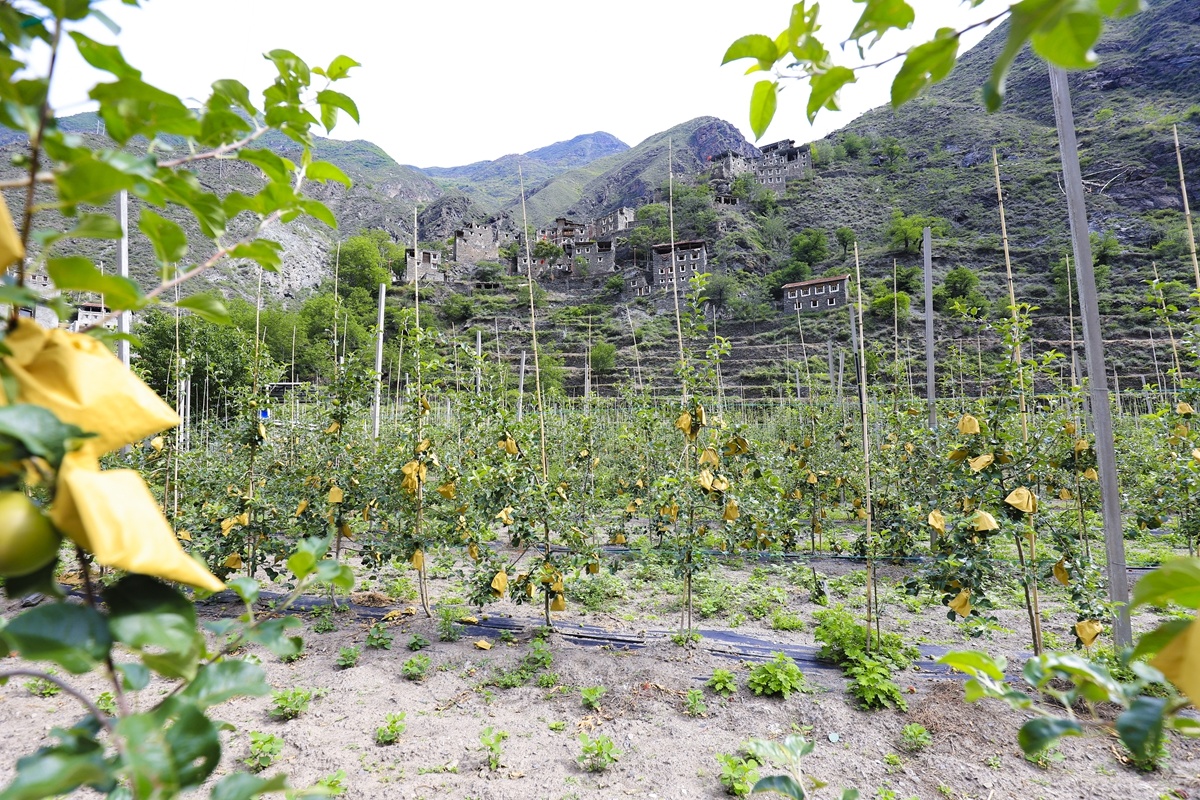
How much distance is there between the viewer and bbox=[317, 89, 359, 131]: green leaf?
81 cm

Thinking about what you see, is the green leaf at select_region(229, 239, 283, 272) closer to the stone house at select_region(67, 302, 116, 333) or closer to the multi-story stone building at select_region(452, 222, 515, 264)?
the stone house at select_region(67, 302, 116, 333)

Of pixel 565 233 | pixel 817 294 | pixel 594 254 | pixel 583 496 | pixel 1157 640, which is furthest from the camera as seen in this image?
pixel 565 233

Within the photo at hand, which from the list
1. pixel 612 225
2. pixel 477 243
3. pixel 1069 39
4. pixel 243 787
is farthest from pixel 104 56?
pixel 612 225

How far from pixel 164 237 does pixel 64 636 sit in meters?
0.48

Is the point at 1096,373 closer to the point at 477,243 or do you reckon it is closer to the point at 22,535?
the point at 22,535

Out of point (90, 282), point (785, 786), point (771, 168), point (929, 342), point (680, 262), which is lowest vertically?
point (785, 786)

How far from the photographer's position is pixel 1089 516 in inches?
259

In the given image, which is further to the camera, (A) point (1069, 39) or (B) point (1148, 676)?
(B) point (1148, 676)

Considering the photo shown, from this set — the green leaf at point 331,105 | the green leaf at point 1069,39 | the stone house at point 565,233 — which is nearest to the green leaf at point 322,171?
the green leaf at point 331,105

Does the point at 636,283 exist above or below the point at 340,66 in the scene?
above

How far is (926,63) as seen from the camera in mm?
555

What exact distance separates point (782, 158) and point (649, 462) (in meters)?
69.7

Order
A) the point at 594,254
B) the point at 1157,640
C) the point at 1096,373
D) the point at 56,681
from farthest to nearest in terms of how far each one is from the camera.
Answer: the point at 594,254 → the point at 1096,373 → the point at 1157,640 → the point at 56,681

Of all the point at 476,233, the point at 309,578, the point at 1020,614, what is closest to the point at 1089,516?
the point at 1020,614
